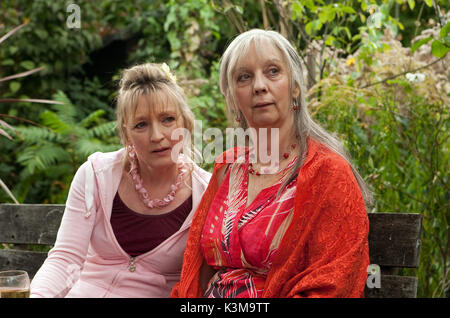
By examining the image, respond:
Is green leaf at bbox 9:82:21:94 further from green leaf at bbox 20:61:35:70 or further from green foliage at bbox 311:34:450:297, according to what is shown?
green foliage at bbox 311:34:450:297

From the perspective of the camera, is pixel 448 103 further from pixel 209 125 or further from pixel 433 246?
pixel 209 125

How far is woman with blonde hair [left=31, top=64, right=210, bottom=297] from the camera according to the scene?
2.42 meters

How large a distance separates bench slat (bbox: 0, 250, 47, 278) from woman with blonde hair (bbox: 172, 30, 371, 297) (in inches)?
47.4

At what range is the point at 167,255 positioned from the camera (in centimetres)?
245

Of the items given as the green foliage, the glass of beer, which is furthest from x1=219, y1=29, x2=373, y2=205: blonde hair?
the glass of beer

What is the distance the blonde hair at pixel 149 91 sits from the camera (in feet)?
8.00

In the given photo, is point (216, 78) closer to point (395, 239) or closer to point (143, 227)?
point (143, 227)

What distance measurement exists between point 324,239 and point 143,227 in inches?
38.8

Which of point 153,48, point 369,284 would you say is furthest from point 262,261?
point 153,48

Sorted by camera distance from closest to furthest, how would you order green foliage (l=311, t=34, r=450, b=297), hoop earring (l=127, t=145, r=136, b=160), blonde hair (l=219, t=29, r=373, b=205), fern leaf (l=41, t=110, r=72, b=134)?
1. blonde hair (l=219, t=29, r=373, b=205)
2. hoop earring (l=127, t=145, r=136, b=160)
3. green foliage (l=311, t=34, r=450, b=297)
4. fern leaf (l=41, t=110, r=72, b=134)

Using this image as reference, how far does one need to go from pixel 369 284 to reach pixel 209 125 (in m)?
3.45

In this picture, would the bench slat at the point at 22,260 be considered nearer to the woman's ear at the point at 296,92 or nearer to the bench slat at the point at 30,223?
the bench slat at the point at 30,223

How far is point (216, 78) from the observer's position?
5.24m

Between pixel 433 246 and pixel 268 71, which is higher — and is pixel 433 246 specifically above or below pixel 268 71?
below
